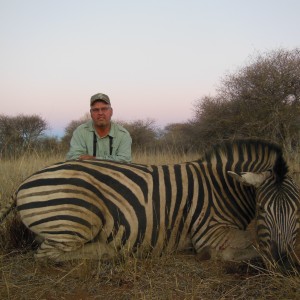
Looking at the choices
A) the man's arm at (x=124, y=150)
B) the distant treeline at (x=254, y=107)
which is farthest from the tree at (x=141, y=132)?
the man's arm at (x=124, y=150)

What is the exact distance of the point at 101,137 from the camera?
442cm

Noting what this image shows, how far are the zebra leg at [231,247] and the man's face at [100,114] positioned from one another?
6.95 feet

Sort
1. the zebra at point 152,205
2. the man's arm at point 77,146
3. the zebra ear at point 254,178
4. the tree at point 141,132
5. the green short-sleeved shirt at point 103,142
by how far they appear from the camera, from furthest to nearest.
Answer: the tree at point 141,132 < the green short-sleeved shirt at point 103,142 < the man's arm at point 77,146 < the zebra at point 152,205 < the zebra ear at point 254,178

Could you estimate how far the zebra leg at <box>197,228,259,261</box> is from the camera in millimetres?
2602

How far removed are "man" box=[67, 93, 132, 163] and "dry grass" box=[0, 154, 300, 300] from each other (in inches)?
68.1

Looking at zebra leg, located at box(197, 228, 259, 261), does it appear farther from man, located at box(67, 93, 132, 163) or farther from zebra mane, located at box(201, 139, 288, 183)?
man, located at box(67, 93, 132, 163)

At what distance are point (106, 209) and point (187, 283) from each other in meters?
0.82

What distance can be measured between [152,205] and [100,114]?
1807 mm

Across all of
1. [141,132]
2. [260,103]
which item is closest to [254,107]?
[260,103]

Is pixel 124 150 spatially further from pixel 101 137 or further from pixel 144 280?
pixel 144 280

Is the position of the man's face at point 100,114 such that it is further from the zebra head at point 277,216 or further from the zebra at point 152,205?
the zebra head at point 277,216

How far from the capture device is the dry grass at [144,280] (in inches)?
83.0

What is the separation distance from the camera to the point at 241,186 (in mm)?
2896

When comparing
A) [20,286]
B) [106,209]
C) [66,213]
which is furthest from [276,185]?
[20,286]
